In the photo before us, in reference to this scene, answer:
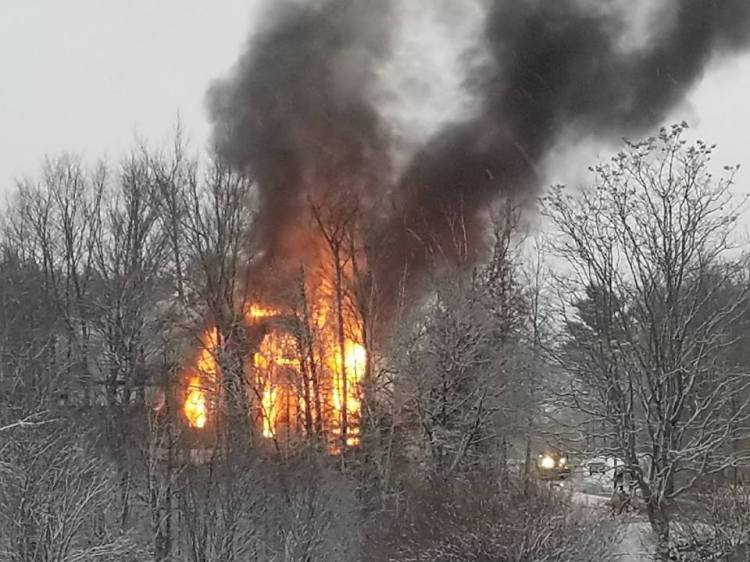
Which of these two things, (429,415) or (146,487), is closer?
(146,487)

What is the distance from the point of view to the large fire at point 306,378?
2269 centimetres

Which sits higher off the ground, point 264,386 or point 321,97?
point 321,97

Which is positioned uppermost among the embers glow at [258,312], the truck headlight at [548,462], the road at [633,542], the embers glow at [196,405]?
the embers glow at [258,312]

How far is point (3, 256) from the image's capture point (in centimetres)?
3375

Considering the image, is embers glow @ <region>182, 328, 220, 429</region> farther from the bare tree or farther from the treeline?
the bare tree

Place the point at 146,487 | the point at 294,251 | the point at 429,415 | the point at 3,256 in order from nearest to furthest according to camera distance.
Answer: the point at 146,487 → the point at 429,415 → the point at 294,251 → the point at 3,256

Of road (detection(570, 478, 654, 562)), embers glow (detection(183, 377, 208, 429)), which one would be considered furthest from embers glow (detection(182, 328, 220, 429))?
road (detection(570, 478, 654, 562))

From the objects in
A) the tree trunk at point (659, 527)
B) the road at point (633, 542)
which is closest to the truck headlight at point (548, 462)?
the road at point (633, 542)

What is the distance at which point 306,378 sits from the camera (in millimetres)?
23219

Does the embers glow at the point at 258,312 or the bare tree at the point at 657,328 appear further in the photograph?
the embers glow at the point at 258,312

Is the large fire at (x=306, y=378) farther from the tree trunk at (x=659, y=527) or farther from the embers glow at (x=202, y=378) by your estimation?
the tree trunk at (x=659, y=527)

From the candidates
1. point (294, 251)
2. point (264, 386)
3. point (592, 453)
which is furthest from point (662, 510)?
point (294, 251)

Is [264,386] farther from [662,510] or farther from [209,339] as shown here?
[662,510]

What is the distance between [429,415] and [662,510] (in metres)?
8.50
